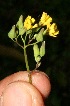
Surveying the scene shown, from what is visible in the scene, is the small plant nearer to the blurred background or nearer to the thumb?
the thumb

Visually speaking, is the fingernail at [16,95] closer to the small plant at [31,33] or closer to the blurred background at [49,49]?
the small plant at [31,33]

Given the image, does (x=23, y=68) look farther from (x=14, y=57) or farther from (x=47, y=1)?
(x=47, y=1)

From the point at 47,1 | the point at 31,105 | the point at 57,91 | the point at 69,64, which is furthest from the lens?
the point at 47,1

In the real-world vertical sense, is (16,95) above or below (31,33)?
below

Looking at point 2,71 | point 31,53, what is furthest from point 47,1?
point 2,71

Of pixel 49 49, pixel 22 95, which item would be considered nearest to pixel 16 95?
pixel 22 95

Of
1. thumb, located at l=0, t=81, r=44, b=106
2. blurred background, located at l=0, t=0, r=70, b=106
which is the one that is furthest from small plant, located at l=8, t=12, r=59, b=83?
blurred background, located at l=0, t=0, r=70, b=106

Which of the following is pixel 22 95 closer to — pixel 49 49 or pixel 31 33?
pixel 31 33

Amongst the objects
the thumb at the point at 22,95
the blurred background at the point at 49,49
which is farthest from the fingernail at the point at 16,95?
the blurred background at the point at 49,49

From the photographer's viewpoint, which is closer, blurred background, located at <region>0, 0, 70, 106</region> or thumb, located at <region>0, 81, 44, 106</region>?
thumb, located at <region>0, 81, 44, 106</region>
